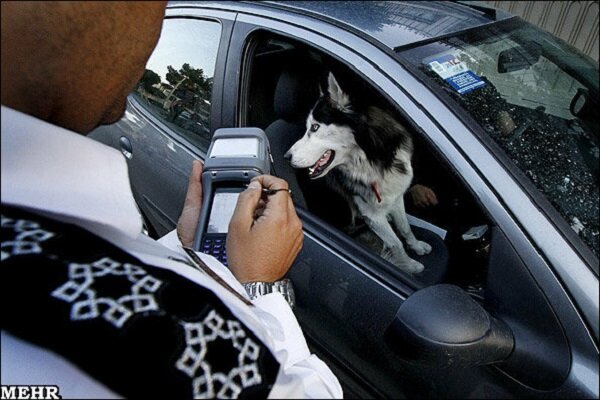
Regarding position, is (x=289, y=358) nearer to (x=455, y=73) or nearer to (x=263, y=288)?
(x=263, y=288)

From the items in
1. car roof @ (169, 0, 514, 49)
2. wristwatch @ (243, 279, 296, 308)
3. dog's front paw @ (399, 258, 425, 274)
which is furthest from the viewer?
dog's front paw @ (399, 258, 425, 274)

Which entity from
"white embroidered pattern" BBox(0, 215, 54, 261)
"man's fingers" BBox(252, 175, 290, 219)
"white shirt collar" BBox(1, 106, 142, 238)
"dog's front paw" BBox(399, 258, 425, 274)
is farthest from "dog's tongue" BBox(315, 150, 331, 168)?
"white embroidered pattern" BBox(0, 215, 54, 261)

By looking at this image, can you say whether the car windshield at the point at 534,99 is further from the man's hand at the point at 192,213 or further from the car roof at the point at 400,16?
the man's hand at the point at 192,213

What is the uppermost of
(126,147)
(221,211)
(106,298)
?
(106,298)

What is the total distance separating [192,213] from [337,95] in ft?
4.01

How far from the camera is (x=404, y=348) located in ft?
3.59

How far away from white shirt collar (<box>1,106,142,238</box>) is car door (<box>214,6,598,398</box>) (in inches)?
28.6

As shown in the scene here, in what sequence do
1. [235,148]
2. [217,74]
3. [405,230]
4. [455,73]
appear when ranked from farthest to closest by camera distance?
[405,230] → [217,74] → [455,73] → [235,148]

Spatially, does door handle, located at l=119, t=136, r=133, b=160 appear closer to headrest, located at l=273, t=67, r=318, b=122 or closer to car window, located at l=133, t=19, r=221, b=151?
car window, located at l=133, t=19, r=221, b=151

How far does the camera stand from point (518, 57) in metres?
1.72

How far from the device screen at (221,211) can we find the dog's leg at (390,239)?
40.2 inches

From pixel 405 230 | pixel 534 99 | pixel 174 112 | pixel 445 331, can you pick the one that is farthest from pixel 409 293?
pixel 174 112

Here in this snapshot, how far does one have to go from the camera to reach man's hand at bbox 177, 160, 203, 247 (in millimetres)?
1232

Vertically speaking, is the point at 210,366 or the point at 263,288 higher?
the point at 210,366
